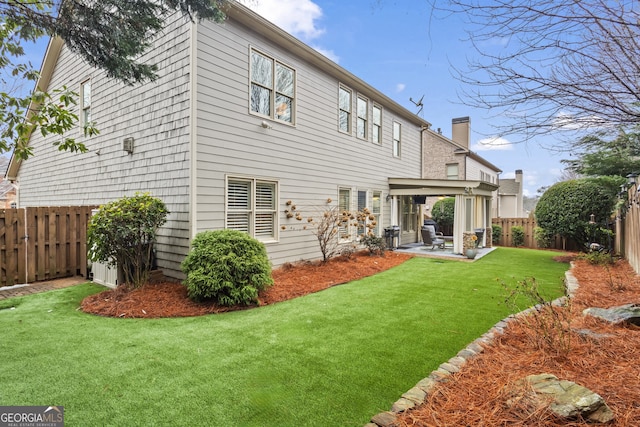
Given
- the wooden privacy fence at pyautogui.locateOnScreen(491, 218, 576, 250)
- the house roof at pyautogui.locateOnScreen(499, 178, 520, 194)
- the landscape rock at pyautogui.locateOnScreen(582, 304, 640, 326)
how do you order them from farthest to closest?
the house roof at pyautogui.locateOnScreen(499, 178, 520, 194) < the wooden privacy fence at pyautogui.locateOnScreen(491, 218, 576, 250) < the landscape rock at pyautogui.locateOnScreen(582, 304, 640, 326)

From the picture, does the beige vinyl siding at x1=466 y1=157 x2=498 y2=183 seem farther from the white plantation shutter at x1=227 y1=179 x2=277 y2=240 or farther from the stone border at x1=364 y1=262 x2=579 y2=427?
the stone border at x1=364 y1=262 x2=579 y2=427

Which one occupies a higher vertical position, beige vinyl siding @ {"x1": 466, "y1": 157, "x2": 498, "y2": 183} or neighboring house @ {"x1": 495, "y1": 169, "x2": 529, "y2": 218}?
beige vinyl siding @ {"x1": 466, "y1": 157, "x2": 498, "y2": 183}

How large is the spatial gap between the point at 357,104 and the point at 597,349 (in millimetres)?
9590

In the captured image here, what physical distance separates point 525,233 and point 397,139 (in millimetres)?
8003

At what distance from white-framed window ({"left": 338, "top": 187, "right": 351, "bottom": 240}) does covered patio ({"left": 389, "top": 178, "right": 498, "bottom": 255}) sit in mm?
2822

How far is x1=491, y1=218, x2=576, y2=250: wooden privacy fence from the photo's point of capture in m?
14.4

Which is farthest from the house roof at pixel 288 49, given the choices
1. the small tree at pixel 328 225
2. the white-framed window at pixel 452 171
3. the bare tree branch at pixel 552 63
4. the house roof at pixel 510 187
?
the house roof at pixel 510 187

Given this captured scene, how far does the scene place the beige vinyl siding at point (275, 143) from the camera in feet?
21.5

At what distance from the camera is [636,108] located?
11.3 feet

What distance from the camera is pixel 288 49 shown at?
8344 millimetres

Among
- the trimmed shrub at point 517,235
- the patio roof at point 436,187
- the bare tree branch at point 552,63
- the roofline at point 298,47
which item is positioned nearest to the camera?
the bare tree branch at point 552,63

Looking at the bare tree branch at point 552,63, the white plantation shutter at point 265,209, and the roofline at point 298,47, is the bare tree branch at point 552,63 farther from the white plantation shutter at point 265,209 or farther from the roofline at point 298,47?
the white plantation shutter at point 265,209

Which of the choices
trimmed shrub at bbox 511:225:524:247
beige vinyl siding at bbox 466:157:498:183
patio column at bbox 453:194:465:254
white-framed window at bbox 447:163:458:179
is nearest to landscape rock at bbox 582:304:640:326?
patio column at bbox 453:194:465:254

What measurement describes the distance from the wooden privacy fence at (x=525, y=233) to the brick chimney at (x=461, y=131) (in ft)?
24.8
